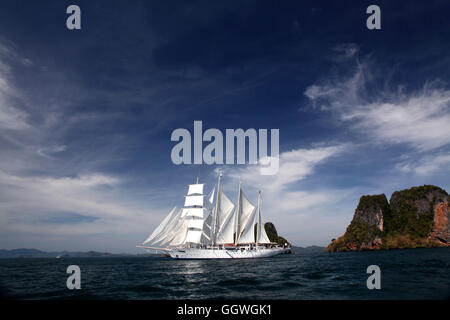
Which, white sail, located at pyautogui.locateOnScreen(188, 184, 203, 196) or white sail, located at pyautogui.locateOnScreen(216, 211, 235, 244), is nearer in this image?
white sail, located at pyautogui.locateOnScreen(216, 211, 235, 244)

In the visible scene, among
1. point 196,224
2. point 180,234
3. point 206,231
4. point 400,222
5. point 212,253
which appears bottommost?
point 212,253

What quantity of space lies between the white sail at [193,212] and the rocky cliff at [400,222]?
117m

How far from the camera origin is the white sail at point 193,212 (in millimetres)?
114312

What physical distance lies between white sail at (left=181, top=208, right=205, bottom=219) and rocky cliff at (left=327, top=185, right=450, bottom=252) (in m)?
117

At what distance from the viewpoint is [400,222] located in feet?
557

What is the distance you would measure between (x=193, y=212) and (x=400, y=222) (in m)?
151

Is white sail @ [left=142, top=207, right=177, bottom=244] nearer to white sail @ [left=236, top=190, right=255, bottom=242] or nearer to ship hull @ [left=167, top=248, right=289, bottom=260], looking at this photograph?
ship hull @ [left=167, top=248, right=289, bottom=260]

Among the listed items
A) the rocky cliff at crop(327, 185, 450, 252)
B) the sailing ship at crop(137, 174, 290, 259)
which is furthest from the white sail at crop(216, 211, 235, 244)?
the rocky cliff at crop(327, 185, 450, 252)

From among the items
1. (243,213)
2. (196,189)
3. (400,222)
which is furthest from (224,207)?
(400,222)

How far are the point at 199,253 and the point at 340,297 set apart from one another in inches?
3585

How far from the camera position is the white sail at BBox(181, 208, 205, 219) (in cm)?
11431

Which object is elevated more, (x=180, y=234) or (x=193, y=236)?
(x=193, y=236)

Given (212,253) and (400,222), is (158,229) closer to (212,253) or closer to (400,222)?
(212,253)
